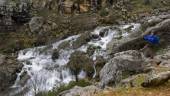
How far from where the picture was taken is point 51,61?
4559 centimetres

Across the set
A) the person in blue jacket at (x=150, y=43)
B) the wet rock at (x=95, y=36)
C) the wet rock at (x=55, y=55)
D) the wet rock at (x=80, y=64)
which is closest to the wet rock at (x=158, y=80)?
the person in blue jacket at (x=150, y=43)

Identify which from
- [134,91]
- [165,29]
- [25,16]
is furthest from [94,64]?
[25,16]

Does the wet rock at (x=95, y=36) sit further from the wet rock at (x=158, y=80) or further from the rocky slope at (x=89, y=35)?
the wet rock at (x=158, y=80)

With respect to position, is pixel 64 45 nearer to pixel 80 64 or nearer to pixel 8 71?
pixel 8 71

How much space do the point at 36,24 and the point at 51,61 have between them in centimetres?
1851

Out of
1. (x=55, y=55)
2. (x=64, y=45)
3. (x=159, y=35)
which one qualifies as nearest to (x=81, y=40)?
(x=64, y=45)

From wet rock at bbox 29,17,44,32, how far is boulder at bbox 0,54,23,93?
563 inches

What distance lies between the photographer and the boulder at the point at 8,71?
4150 cm

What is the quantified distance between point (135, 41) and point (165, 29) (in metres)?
2.46

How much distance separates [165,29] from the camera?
3047cm

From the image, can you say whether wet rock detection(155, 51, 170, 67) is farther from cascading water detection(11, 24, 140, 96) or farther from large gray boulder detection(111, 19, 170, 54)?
cascading water detection(11, 24, 140, 96)

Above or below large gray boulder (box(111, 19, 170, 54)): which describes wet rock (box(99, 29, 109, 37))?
below

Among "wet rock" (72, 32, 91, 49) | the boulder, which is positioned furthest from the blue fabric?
"wet rock" (72, 32, 91, 49)

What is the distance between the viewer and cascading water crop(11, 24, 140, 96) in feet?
131
